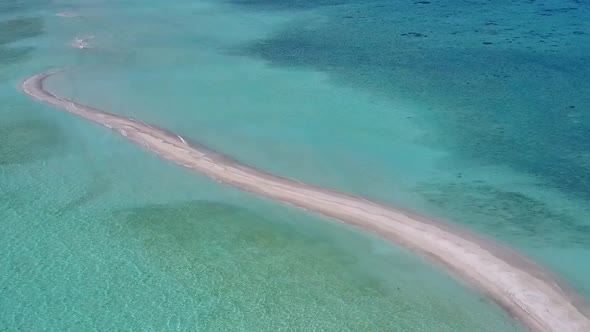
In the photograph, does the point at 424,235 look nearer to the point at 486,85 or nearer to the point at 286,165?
the point at 286,165

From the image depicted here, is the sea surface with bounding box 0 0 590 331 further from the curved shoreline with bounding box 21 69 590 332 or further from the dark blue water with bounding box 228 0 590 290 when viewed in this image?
the curved shoreline with bounding box 21 69 590 332

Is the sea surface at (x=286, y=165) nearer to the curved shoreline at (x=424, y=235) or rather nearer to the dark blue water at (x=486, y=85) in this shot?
the dark blue water at (x=486, y=85)

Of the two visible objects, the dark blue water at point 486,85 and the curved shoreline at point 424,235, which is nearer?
the curved shoreline at point 424,235

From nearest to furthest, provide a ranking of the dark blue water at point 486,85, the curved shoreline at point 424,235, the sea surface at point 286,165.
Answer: the curved shoreline at point 424,235
the sea surface at point 286,165
the dark blue water at point 486,85

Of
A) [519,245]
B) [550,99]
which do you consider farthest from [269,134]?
[550,99]

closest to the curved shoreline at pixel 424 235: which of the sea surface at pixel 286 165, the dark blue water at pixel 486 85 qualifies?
Result: the sea surface at pixel 286 165

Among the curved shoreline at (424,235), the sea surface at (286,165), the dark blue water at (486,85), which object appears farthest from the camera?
the dark blue water at (486,85)

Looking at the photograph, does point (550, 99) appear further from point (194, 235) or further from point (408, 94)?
point (194, 235)
